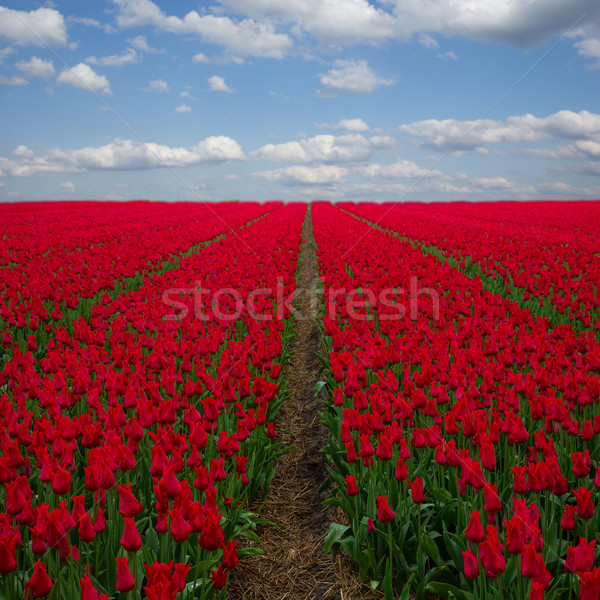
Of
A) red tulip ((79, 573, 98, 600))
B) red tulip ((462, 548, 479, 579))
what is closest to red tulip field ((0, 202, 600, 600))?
red tulip ((79, 573, 98, 600))

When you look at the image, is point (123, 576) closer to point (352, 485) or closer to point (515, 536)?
point (352, 485)

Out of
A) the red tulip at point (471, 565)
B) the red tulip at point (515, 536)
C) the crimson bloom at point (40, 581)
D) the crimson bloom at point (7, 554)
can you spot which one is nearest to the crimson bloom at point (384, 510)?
the red tulip at point (471, 565)

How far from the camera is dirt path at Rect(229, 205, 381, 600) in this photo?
10.6 feet

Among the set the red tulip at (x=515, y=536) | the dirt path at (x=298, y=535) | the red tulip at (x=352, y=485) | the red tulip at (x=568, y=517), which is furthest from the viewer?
the dirt path at (x=298, y=535)

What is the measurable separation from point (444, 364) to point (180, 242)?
11923mm

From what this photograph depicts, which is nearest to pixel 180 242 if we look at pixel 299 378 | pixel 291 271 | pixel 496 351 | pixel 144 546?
pixel 291 271

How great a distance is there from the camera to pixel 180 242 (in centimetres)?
1499

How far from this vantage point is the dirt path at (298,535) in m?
3.23

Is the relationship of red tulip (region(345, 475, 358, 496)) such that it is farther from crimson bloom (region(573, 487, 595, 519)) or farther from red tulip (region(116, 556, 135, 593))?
red tulip (region(116, 556, 135, 593))

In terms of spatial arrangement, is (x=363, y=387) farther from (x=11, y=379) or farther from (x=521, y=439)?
(x=11, y=379)

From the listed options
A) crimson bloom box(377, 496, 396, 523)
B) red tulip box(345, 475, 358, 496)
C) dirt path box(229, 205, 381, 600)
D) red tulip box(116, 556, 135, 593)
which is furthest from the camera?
dirt path box(229, 205, 381, 600)

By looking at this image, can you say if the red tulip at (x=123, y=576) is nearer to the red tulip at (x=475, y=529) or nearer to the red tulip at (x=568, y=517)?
the red tulip at (x=475, y=529)

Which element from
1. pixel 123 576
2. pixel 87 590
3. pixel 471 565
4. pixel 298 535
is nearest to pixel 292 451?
pixel 298 535

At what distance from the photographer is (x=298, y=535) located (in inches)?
153
